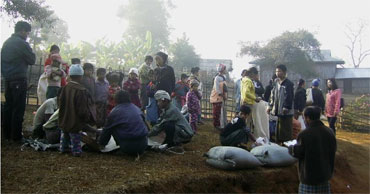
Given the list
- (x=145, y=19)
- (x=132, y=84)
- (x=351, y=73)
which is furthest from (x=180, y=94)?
(x=145, y=19)

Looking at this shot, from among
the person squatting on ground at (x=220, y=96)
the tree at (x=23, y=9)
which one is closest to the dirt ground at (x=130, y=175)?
the person squatting on ground at (x=220, y=96)

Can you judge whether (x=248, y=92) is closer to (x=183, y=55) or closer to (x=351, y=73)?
(x=183, y=55)

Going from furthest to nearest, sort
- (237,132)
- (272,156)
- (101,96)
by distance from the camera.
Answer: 1. (101,96)
2. (237,132)
3. (272,156)

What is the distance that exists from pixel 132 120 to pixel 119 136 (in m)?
0.30

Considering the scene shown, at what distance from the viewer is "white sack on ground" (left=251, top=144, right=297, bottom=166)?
17.2 feet

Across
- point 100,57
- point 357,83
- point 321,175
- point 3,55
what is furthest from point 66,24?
point 321,175

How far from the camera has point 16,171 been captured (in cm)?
371

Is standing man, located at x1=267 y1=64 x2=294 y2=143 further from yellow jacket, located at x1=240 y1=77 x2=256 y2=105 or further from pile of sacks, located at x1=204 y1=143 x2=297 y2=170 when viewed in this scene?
pile of sacks, located at x1=204 y1=143 x2=297 y2=170

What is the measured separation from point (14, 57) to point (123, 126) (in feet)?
6.65

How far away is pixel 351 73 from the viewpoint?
27547 millimetres

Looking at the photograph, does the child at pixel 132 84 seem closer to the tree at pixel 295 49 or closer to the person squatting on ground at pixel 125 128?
the person squatting on ground at pixel 125 128

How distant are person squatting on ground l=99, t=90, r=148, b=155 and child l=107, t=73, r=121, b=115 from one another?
1.55m

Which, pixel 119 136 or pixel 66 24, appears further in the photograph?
pixel 66 24

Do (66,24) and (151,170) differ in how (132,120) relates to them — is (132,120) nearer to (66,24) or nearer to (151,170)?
(151,170)
